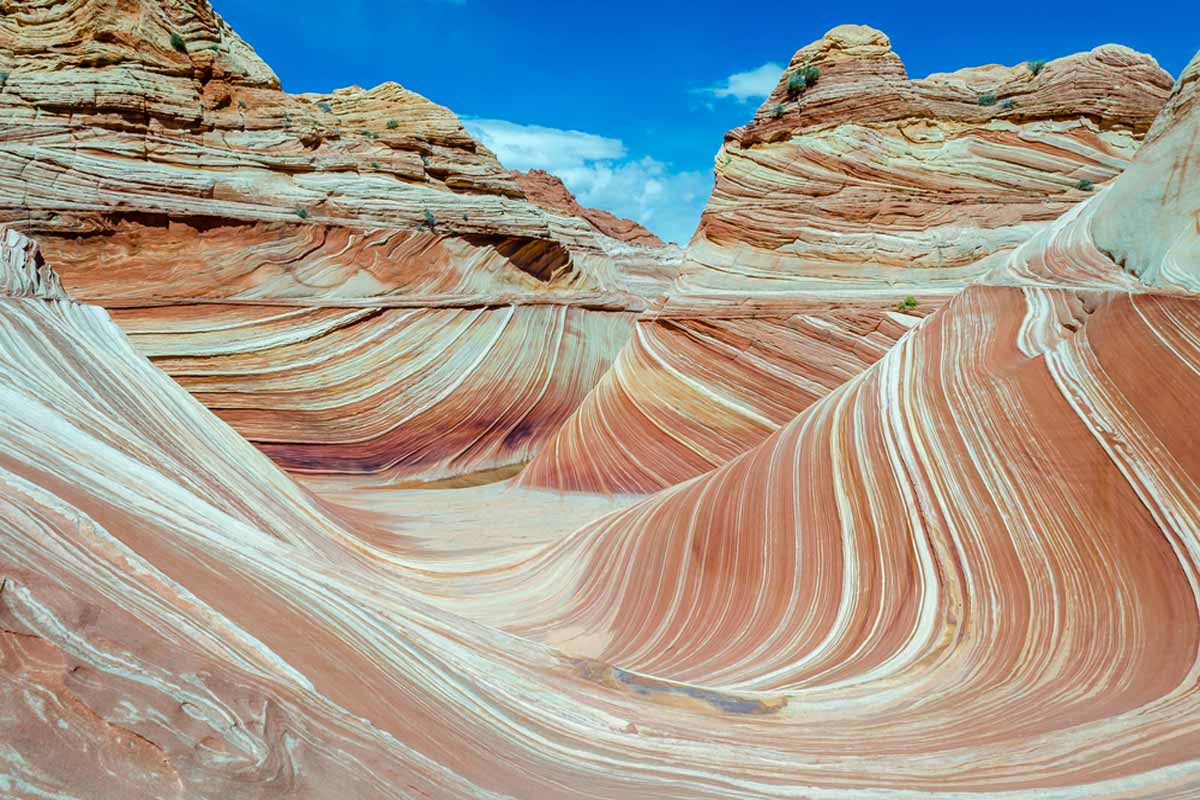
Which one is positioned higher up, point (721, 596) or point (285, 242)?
point (285, 242)

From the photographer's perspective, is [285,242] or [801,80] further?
[285,242]

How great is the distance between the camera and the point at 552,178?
35656 millimetres

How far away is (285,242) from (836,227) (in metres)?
7.39

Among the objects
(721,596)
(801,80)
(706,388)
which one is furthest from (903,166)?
(721,596)

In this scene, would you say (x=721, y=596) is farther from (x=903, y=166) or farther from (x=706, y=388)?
(x=903, y=166)

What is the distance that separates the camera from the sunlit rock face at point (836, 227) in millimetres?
7672

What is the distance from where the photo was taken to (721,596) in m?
4.11

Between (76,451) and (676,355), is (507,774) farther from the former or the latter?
(676,355)

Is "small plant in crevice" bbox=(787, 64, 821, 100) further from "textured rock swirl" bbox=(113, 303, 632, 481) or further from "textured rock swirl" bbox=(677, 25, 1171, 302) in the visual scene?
"textured rock swirl" bbox=(113, 303, 632, 481)

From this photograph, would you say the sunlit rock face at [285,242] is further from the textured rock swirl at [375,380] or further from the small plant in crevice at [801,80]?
the small plant in crevice at [801,80]

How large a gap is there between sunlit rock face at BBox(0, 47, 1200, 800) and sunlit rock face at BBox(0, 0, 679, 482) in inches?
181

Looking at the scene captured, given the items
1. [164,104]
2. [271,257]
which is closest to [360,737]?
[271,257]

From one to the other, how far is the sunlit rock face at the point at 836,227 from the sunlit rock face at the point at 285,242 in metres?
2.48

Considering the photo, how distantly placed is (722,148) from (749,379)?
3.58 metres
